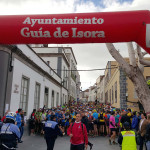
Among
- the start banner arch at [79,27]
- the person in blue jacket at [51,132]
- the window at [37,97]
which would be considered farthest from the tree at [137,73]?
the window at [37,97]

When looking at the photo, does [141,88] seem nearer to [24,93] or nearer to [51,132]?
[51,132]

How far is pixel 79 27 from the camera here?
4.49 m

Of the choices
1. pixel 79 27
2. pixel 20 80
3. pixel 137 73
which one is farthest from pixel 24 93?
pixel 79 27

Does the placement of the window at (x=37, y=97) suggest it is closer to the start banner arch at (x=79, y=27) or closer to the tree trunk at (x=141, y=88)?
the tree trunk at (x=141, y=88)

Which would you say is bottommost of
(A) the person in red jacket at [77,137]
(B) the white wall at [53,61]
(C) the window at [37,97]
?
(A) the person in red jacket at [77,137]

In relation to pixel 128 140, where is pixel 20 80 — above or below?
above

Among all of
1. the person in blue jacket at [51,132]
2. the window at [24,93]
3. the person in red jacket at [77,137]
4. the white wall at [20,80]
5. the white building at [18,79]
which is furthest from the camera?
the window at [24,93]

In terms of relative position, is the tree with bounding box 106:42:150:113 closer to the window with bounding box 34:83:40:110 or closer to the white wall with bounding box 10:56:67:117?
the white wall with bounding box 10:56:67:117

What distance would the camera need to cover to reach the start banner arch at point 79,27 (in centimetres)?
436

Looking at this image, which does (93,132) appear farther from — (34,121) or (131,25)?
(131,25)

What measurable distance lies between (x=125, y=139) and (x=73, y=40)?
307cm

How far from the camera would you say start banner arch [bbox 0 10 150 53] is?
436cm

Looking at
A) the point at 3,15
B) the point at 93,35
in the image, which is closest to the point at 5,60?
the point at 3,15

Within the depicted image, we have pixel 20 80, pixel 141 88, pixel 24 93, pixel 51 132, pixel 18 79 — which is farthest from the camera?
pixel 24 93
